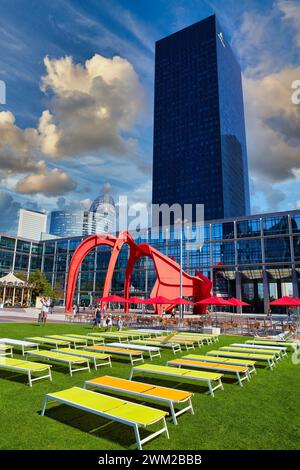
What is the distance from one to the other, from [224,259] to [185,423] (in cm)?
5453

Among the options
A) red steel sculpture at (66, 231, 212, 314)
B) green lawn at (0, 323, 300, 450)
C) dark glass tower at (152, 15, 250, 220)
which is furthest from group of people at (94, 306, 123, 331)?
dark glass tower at (152, 15, 250, 220)

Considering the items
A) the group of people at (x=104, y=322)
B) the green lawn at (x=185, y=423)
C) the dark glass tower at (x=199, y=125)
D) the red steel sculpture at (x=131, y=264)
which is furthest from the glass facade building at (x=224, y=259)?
the dark glass tower at (x=199, y=125)

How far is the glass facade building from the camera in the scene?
52.6 meters

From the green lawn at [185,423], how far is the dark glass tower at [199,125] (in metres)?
114

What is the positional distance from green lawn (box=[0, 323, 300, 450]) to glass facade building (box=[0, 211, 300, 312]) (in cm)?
4804

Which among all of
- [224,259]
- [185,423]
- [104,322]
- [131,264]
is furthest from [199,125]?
[185,423]

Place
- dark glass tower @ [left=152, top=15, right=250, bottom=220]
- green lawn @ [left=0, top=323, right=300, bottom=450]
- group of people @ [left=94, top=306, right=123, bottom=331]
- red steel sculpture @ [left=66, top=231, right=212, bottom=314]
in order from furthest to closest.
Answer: dark glass tower @ [left=152, top=15, right=250, bottom=220] < red steel sculpture @ [left=66, top=231, right=212, bottom=314] < group of people @ [left=94, top=306, right=123, bottom=331] < green lawn @ [left=0, top=323, right=300, bottom=450]

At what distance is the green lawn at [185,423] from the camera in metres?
4.41

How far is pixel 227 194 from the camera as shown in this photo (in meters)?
122

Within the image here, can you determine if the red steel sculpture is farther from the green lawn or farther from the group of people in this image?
the green lawn

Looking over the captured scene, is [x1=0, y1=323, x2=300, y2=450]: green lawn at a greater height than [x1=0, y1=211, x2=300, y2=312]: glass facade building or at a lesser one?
lesser
